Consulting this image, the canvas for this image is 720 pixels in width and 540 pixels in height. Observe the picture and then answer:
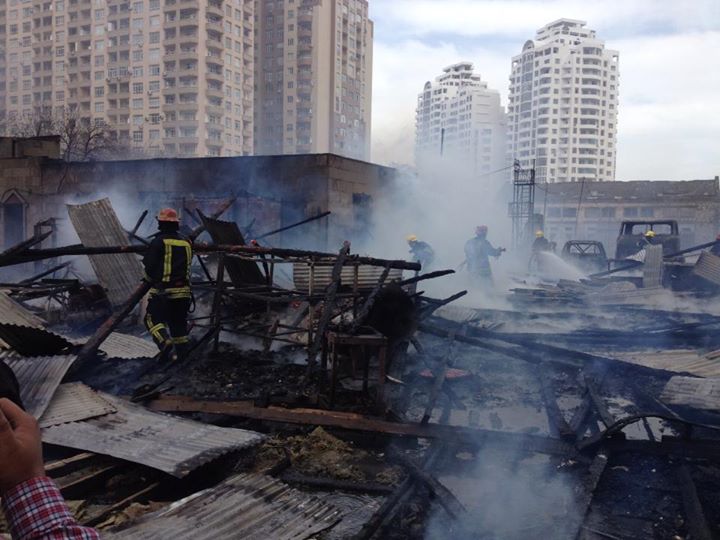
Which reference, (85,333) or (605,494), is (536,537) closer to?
(605,494)

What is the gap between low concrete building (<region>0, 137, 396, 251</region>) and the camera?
14.7m

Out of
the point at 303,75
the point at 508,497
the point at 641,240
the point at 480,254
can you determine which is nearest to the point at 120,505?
the point at 508,497

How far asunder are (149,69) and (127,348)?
239 ft

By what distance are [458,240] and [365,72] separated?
256ft

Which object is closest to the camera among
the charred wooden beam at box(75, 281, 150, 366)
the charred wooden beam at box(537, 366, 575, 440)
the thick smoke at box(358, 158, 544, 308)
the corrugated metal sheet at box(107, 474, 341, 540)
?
the corrugated metal sheet at box(107, 474, 341, 540)

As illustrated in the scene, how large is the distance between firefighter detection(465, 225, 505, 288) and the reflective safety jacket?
7526 millimetres

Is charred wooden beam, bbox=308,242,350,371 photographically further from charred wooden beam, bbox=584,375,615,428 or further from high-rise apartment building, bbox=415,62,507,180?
high-rise apartment building, bbox=415,62,507,180

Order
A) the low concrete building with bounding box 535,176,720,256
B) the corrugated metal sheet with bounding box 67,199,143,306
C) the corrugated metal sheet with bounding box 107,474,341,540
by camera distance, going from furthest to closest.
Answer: the low concrete building with bounding box 535,176,720,256
the corrugated metal sheet with bounding box 67,199,143,306
the corrugated metal sheet with bounding box 107,474,341,540

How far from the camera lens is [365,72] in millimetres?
94125

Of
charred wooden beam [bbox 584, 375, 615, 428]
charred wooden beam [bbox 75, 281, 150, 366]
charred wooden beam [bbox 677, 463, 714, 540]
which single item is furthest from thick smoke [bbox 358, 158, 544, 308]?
charred wooden beam [bbox 677, 463, 714, 540]

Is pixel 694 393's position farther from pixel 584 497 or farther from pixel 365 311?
pixel 365 311

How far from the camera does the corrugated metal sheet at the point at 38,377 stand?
4555 mm

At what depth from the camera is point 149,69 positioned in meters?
71.1

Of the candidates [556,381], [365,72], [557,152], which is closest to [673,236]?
[556,381]
